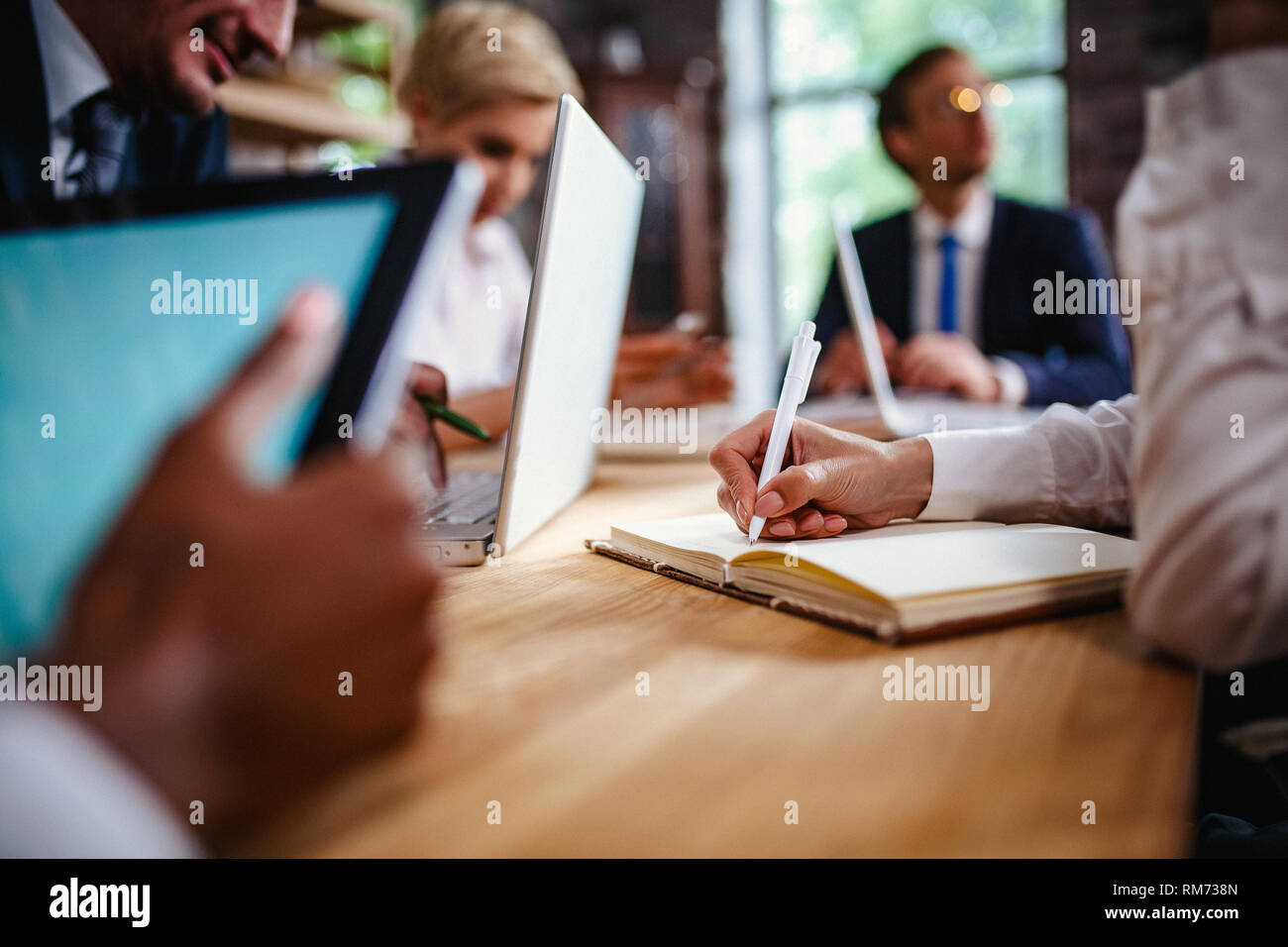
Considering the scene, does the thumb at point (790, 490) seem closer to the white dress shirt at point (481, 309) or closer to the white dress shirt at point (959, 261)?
the white dress shirt at point (481, 309)


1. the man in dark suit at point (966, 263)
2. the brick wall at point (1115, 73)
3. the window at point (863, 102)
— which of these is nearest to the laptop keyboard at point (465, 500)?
the man in dark suit at point (966, 263)

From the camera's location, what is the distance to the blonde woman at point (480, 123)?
188cm

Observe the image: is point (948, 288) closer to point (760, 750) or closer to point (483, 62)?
point (483, 62)

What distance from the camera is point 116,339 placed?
0.50 m

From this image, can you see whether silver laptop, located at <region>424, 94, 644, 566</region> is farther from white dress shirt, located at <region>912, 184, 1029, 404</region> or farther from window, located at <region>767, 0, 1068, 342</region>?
window, located at <region>767, 0, 1068, 342</region>

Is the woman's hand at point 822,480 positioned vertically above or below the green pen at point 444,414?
below

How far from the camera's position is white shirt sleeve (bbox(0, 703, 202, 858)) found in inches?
11.3

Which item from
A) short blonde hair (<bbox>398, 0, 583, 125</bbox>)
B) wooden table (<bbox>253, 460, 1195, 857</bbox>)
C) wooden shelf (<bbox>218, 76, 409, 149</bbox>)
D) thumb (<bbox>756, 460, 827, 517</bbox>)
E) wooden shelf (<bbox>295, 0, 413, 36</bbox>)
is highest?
wooden shelf (<bbox>295, 0, 413, 36</bbox>)

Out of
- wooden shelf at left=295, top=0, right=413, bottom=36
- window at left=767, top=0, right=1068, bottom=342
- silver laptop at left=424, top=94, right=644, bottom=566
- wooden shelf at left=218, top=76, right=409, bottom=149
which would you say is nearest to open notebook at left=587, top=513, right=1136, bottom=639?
silver laptop at left=424, top=94, right=644, bottom=566

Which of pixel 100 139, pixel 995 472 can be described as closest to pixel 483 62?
pixel 100 139

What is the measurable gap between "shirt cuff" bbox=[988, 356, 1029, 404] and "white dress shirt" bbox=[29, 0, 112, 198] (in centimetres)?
154

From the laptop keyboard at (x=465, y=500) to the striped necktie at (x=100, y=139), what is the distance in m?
0.58

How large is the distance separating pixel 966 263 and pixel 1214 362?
2021mm
